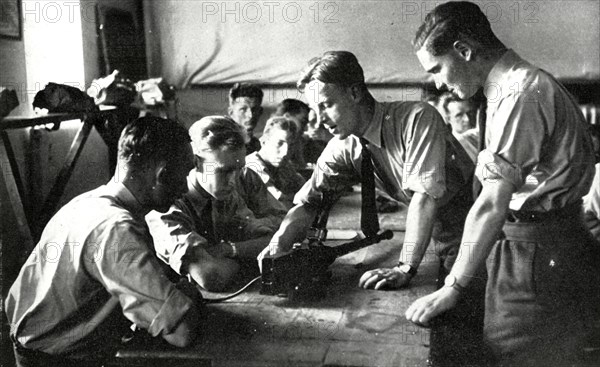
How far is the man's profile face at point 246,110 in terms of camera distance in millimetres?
3729

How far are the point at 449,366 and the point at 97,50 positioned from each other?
308cm

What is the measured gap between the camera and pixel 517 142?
131 cm

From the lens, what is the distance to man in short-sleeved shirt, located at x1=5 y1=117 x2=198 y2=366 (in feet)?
3.94

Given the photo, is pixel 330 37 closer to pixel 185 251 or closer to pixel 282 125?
pixel 282 125

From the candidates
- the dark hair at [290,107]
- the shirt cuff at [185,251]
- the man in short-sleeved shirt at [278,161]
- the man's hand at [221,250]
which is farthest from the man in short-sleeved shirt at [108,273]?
the dark hair at [290,107]

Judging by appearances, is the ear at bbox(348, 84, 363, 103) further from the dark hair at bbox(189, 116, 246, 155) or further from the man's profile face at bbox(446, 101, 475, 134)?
the man's profile face at bbox(446, 101, 475, 134)

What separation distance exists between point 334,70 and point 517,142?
2.09ft

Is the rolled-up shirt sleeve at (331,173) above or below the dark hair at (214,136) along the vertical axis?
below

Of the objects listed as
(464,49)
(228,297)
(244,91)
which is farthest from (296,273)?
(244,91)

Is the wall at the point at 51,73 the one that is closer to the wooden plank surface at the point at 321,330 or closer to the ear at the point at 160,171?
the ear at the point at 160,171

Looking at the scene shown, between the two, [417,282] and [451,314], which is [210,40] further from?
[451,314]

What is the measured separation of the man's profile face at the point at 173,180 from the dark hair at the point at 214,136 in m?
0.51

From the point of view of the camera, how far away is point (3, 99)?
2182mm

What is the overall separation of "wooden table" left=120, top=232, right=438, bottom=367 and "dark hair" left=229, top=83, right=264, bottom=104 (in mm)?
2303
